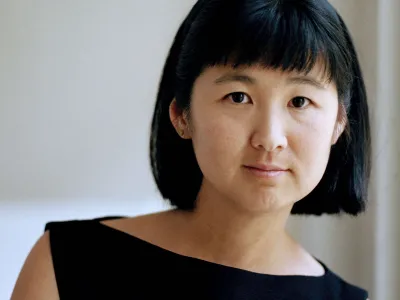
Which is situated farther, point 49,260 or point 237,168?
point 49,260

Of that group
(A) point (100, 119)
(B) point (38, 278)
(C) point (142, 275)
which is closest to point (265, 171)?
(C) point (142, 275)

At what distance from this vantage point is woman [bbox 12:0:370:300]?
2.52 feet

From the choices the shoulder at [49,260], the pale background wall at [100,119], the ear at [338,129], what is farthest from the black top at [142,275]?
the pale background wall at [100,119]

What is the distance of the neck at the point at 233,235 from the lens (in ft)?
2.92

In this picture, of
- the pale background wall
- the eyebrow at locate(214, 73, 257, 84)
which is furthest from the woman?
the pale background wall

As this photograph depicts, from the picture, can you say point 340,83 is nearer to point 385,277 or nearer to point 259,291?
point 259,291

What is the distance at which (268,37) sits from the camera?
757mm

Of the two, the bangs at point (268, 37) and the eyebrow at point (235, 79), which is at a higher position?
the bangs at point (268, 37)

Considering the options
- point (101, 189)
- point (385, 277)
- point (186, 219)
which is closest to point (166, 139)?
point (186, 219)

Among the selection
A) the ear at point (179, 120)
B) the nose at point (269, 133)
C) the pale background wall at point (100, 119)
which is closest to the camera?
the nose at point (269, 133)

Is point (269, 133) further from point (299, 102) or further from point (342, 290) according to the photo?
point (342, 290)

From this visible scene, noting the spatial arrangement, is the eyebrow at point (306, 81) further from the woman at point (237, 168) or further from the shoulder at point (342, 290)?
the shoulder at point (342, 290)

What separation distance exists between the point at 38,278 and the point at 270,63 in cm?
45

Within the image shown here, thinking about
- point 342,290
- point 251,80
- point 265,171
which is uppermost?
point 251,80
